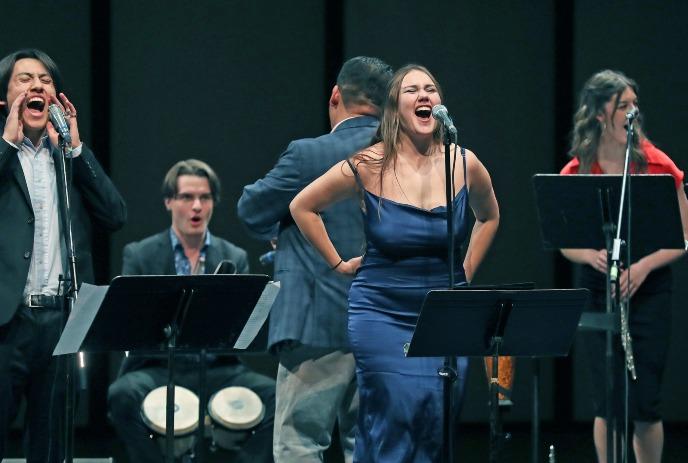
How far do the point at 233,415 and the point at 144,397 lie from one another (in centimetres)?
42

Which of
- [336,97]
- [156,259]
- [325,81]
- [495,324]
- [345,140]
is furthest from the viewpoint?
[325,81]

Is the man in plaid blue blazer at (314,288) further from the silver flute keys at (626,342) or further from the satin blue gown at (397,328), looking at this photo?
the silver flute keys at (626,342)

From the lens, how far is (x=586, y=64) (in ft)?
27.1

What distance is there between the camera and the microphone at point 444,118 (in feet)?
13.1

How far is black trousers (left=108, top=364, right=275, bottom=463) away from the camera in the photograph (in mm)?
5812

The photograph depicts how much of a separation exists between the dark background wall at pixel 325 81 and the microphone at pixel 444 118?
4.08 m

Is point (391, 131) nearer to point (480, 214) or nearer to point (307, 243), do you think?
point (480, 214)

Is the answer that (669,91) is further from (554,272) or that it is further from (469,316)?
(469,316)

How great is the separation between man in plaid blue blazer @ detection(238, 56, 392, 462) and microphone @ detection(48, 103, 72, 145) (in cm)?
78

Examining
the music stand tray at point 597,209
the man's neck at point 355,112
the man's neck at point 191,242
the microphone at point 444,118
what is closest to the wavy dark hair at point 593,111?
the music stand tray at point 597,209

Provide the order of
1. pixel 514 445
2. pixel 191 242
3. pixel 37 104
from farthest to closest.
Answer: pixel 514 445 < pixel 191 242 < pixel 37 104

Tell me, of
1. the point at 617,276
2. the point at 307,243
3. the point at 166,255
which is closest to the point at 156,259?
the point at 166,255

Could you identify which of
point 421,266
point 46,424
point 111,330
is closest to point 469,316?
A: point 421,266

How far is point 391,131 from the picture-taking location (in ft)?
14.5
